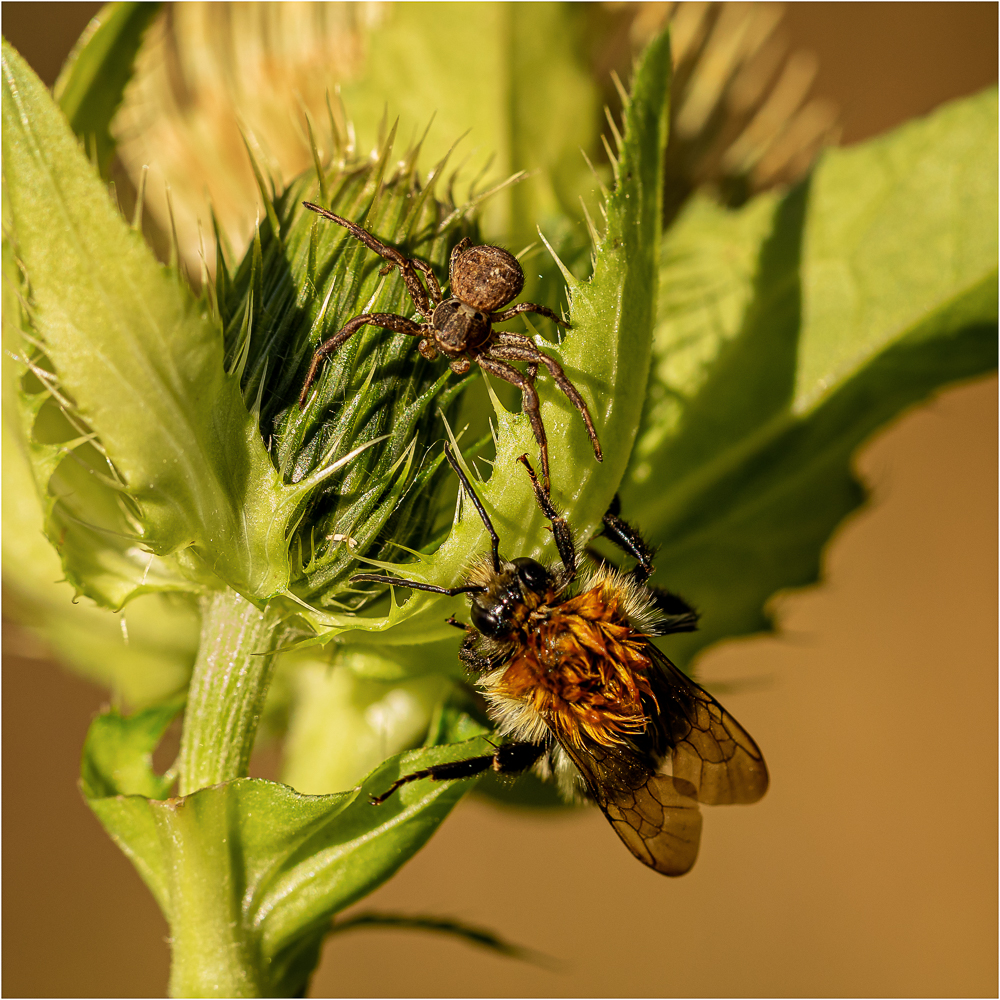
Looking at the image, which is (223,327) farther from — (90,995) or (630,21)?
(90,995)

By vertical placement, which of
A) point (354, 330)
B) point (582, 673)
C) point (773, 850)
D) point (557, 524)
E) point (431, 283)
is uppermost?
point (431, 283)

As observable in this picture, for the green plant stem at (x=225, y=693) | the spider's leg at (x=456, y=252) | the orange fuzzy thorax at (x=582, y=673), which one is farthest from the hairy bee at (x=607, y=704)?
the spider's leg at (x=456, y=252)

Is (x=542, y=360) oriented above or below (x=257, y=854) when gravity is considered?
above

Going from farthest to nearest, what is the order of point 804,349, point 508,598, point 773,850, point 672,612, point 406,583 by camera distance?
point 773,850 < point 804,349 < point 672,612 < point 508,598 < point 406,583

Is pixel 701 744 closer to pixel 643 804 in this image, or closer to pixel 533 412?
pixel 643 804

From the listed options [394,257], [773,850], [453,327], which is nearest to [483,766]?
[453,327]

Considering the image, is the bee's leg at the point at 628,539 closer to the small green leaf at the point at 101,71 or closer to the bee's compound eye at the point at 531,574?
the bee's compound eye at the point at 531,574
